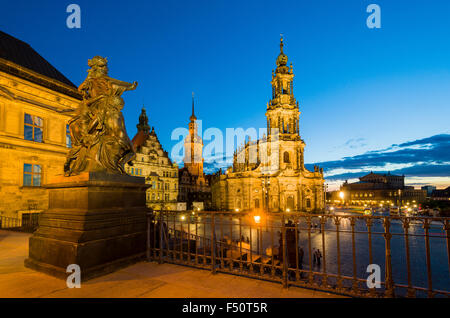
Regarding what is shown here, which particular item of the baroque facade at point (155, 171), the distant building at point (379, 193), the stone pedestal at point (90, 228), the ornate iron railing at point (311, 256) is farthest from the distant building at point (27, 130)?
the distant building at point (379, 193)

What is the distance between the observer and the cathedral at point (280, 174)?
5034 cm

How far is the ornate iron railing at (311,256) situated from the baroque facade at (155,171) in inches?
1050

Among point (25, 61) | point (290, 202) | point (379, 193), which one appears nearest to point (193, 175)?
point (290, 202)

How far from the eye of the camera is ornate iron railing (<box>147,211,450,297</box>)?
13.2ft

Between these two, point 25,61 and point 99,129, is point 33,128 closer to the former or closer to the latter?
point 25,61

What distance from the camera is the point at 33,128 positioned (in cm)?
1794

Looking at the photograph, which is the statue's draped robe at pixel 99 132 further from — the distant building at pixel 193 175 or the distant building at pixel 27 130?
the distant building at pixel 193 175

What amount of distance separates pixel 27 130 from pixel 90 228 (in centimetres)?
1731

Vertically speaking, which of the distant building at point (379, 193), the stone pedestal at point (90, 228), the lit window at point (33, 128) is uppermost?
the lit window at point (33, 128)

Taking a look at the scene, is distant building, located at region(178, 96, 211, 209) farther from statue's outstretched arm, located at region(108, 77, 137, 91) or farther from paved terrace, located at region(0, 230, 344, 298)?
paved terrace, located at region(0, 230, 344, 298)

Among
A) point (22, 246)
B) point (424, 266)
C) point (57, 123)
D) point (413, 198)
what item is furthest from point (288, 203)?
point (413, 198)

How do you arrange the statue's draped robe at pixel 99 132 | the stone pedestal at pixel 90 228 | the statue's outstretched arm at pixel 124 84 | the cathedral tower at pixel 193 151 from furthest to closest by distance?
the cathedral tower at pixel 193 151
the statue's outstretched arm at pixel 124 84
the statue's draped robe at pixel 99 132
the stone pedestal at pixel 90 228

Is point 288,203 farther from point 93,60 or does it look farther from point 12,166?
point 93,60
